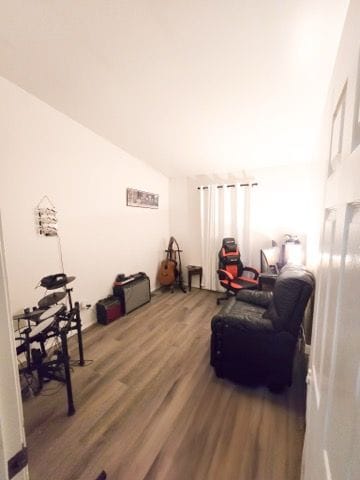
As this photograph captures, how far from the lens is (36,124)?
2164 millimetres

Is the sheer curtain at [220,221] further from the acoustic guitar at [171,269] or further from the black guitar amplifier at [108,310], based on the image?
the black guitar amplifier at [108,310]

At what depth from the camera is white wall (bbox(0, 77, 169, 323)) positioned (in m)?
2.01

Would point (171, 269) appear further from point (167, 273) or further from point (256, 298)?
point (256, 298)

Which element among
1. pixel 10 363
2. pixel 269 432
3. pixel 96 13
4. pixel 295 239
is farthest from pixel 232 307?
pixel 96 13

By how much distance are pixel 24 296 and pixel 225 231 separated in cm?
314

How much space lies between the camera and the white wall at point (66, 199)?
79.0 inches

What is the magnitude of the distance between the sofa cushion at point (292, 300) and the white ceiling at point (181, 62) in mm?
1547

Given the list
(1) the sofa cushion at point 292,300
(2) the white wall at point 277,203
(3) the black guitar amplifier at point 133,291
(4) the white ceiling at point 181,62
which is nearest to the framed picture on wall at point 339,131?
(4) the white ceiling at point 181,62

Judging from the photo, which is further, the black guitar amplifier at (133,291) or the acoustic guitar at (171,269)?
the acoustic guitar at (171,269)

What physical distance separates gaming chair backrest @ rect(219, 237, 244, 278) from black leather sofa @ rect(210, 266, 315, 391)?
1667 millimetres

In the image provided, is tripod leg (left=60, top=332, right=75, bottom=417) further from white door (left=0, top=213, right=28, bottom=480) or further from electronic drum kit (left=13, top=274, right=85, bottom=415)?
white door (left=0, top=213, right=28, bottom=480)

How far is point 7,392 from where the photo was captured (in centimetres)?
48

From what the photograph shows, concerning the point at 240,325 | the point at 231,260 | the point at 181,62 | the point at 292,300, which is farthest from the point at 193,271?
the point at 181,62

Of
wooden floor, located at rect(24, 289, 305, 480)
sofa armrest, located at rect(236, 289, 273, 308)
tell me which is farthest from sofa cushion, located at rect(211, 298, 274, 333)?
wooden floor, located at rect(24, 289, 305, 480)
